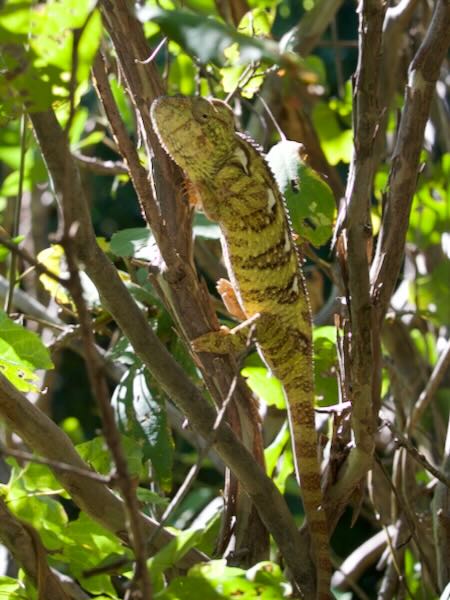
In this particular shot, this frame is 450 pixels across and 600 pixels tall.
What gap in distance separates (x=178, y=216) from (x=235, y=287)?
337 mm

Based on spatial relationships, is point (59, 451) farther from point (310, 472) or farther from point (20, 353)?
point (310, 472)

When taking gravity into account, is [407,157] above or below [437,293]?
above

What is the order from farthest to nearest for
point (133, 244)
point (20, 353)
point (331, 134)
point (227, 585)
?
Result: 1. point (331, 134)
2. point (133, 244)
3. point (20, 353)
4. point (227, 585)

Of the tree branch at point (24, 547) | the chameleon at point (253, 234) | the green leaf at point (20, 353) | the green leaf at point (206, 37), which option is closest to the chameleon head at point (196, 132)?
the chameleon at point (253, 234)

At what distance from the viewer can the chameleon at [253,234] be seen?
60.8 inches

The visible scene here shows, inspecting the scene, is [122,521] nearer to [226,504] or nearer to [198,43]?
[226,504]

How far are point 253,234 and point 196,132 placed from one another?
0.20 meters

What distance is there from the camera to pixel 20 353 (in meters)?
1.18

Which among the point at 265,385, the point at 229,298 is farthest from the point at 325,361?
the point at 229,298

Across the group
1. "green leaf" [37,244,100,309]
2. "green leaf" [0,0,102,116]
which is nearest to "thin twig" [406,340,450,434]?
"green leaf" [37,244,100,309]

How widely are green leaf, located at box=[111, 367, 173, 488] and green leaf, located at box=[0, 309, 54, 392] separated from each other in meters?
0.30

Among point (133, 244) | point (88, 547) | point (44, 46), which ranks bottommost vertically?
point (88, 547)

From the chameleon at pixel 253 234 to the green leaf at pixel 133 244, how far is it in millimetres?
119

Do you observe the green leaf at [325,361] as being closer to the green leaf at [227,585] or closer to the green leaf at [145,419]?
the green leaf at [145,419]
